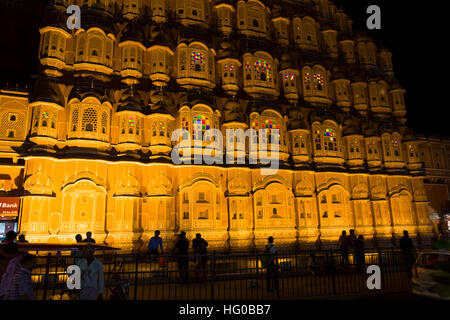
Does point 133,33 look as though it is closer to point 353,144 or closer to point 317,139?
point 317,139

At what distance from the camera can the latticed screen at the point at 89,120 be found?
63.5 ft

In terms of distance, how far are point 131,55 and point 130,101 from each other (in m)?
3.75

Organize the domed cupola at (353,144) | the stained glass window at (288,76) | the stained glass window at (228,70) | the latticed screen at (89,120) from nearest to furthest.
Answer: the latticed screen at (89,120) → the stained glass window at (228,70) → the stained glass window at (288,76) → the domed cupola at (353,144)

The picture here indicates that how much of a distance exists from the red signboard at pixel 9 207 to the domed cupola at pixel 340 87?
85.6 feet

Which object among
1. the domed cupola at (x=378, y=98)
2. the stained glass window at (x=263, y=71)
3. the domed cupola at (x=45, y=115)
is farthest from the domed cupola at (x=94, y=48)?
the domed cupola at (x=378, y=98)

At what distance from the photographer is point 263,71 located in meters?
25.6

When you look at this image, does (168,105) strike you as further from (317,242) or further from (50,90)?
(317,242)

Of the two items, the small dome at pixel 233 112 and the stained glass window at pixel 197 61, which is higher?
the stained glass window at pixel 197 61

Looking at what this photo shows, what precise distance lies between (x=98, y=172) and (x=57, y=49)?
832 cm

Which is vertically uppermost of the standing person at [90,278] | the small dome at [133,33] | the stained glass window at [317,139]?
the small dome at [133,33]

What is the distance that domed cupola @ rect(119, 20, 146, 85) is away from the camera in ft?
70.8

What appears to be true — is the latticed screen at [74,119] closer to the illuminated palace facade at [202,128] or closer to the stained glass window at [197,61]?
the illuminated palace facade at [202,128]

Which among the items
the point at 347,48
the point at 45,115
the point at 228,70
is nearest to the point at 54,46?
the point at 45,115

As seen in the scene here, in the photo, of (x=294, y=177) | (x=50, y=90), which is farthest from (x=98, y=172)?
(x=294, y=177)
